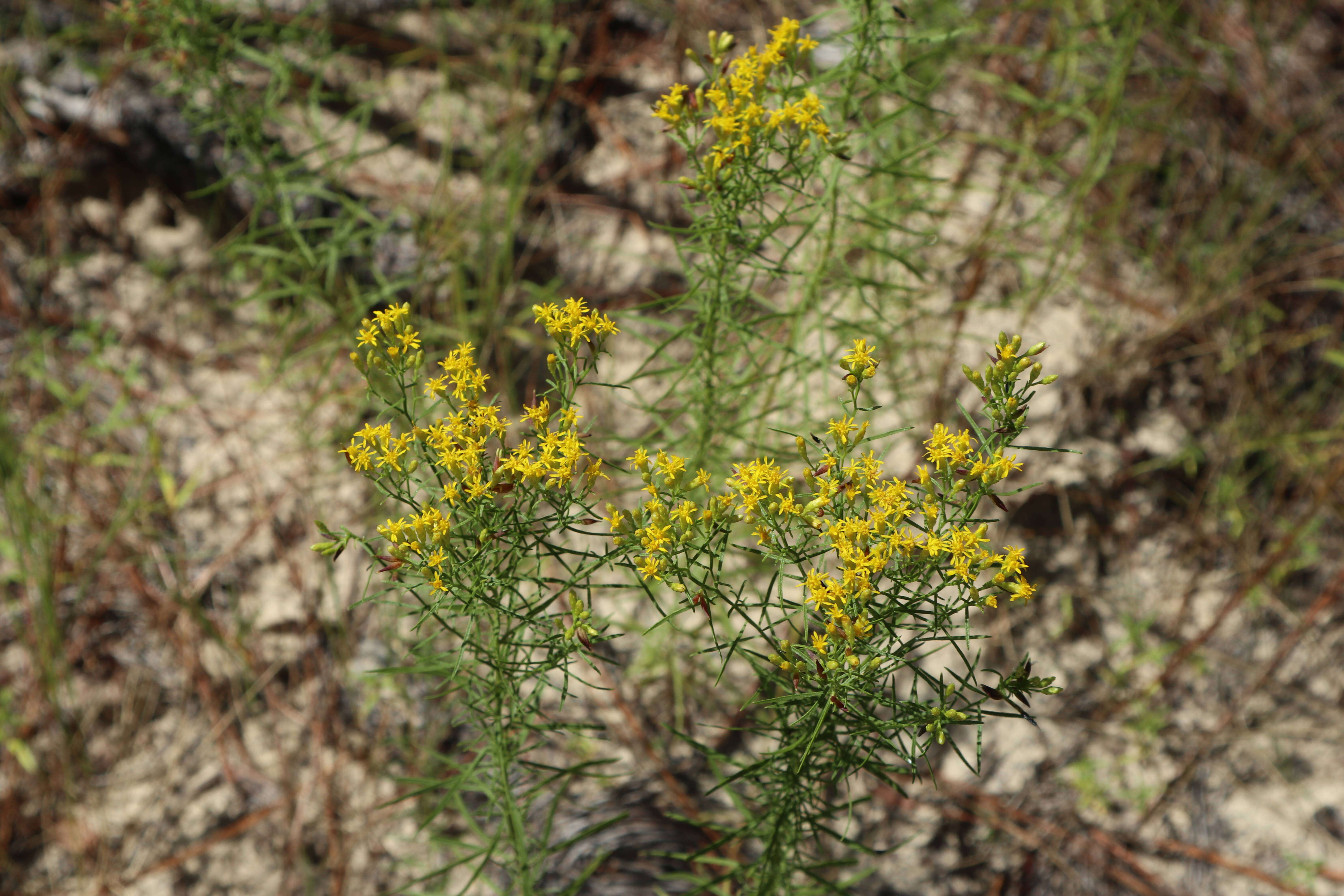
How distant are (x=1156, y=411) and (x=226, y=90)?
9.96 ft

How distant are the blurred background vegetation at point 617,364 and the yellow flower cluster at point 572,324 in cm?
83

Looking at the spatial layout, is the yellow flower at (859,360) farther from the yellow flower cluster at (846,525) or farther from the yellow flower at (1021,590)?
the yellow flower at (1021,590)

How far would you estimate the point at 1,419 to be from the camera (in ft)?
9.46

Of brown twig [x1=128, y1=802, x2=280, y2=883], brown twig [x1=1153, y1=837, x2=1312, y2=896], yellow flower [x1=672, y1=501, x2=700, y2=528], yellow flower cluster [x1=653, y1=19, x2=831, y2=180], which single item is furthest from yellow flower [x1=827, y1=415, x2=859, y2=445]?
brown twig [x1=128, y1=802, x2=280, y2=883]

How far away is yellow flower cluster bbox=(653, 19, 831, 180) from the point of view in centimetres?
155

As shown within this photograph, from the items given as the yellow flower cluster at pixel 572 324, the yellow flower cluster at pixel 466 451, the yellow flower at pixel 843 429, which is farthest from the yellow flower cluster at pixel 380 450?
the yellow flower at pixel 843 429

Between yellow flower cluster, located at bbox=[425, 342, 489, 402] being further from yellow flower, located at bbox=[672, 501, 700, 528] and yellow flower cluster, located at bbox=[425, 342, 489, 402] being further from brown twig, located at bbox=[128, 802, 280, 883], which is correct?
brown twig, located at bbox=[128, 802, 280, 883]

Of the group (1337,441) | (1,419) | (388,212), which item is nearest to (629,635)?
(388,212)

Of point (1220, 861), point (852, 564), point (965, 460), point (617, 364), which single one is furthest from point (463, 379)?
point (1220, 861)

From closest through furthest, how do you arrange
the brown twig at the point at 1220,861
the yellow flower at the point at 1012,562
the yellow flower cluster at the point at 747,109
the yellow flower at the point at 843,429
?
the yellow flower at the point at 1012,562 → the yellow flower at the point at 843,429 → the yellow flower cluster at the point at 747,109 → the brown twig at the point at 1220,861

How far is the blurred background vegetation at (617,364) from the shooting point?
2617 millimetres

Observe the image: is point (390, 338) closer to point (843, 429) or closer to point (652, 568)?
point (652, 568)

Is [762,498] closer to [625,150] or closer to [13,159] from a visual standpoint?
[625,150]

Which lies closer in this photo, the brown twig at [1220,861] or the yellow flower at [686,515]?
the yellow flower at [686,515]
